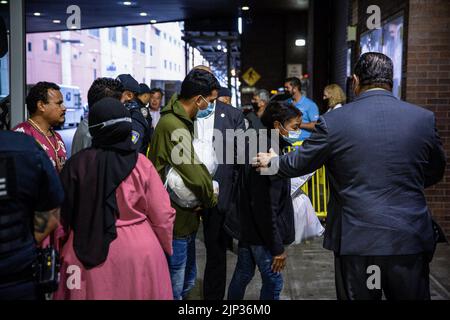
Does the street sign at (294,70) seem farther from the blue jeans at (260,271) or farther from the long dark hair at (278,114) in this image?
the blue jeans at (260,271)

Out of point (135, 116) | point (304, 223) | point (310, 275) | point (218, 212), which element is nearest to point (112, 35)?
point (135, 116)

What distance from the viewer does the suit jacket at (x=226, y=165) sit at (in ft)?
15.3

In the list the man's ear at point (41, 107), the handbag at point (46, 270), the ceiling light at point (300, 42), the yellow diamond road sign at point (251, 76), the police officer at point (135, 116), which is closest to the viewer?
the handbag at point (46, 270)

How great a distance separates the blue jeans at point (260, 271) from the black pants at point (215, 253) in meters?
0.54

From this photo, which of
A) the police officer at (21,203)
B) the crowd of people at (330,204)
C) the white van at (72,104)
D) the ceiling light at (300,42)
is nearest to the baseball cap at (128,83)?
the crowd of people at (330,204)

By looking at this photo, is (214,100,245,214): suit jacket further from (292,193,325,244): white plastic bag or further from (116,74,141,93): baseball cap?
(116,74,141,93): baseball cap

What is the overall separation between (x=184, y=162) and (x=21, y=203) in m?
1.45

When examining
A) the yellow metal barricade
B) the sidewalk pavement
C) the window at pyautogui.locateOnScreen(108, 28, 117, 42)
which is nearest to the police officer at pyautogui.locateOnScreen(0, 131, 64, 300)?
the sidewalk pavement

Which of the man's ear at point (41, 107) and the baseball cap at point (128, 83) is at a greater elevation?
the baseball cap at point (128, 83)

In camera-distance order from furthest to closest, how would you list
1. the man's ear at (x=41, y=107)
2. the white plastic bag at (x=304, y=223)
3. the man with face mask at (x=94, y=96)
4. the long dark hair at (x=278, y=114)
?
the man with face mask at (x=94, y=96), the man's ear at (x=41, y=107), the white plastic bag at (x=304, y=223), the long dark hair at (x=278, y=114)

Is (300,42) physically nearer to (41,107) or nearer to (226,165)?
(226,165)

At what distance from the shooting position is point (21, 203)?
99.0 inches

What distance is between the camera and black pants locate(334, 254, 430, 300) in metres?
3.03

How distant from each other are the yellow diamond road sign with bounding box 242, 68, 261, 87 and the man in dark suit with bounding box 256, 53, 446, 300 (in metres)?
16.7
